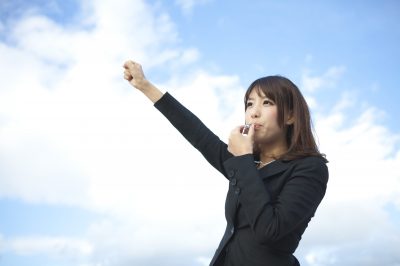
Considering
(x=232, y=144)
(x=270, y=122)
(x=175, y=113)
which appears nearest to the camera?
(x=232, y=144)

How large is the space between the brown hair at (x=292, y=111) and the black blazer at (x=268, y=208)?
225 mm

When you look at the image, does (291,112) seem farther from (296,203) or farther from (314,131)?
(296,203)

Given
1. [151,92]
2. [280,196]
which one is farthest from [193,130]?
[280,196]

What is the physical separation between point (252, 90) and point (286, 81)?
12.9 inches


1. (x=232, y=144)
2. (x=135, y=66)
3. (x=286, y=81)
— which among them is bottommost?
(x=232, y=144)

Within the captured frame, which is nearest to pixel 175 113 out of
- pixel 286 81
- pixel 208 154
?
pixel 208 154

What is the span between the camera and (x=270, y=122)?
369 centimetres

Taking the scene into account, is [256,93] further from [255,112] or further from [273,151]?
[273,151]

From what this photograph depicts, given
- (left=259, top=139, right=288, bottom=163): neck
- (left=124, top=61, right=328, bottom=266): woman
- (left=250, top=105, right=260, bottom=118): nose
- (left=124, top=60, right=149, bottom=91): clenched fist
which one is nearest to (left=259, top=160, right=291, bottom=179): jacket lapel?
(left=124, top=61, right=328, bottom=266): woman

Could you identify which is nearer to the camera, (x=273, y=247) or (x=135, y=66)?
(x=273, y=247)

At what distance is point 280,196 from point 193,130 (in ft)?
4.10

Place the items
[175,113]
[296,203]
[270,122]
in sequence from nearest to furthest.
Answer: [296,203]
[270,122]
[175,113]

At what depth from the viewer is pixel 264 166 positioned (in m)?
3.65

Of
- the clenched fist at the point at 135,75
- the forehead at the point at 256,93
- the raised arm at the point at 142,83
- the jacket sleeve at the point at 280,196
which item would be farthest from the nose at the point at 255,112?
the clenched fist at the point at 135,75
